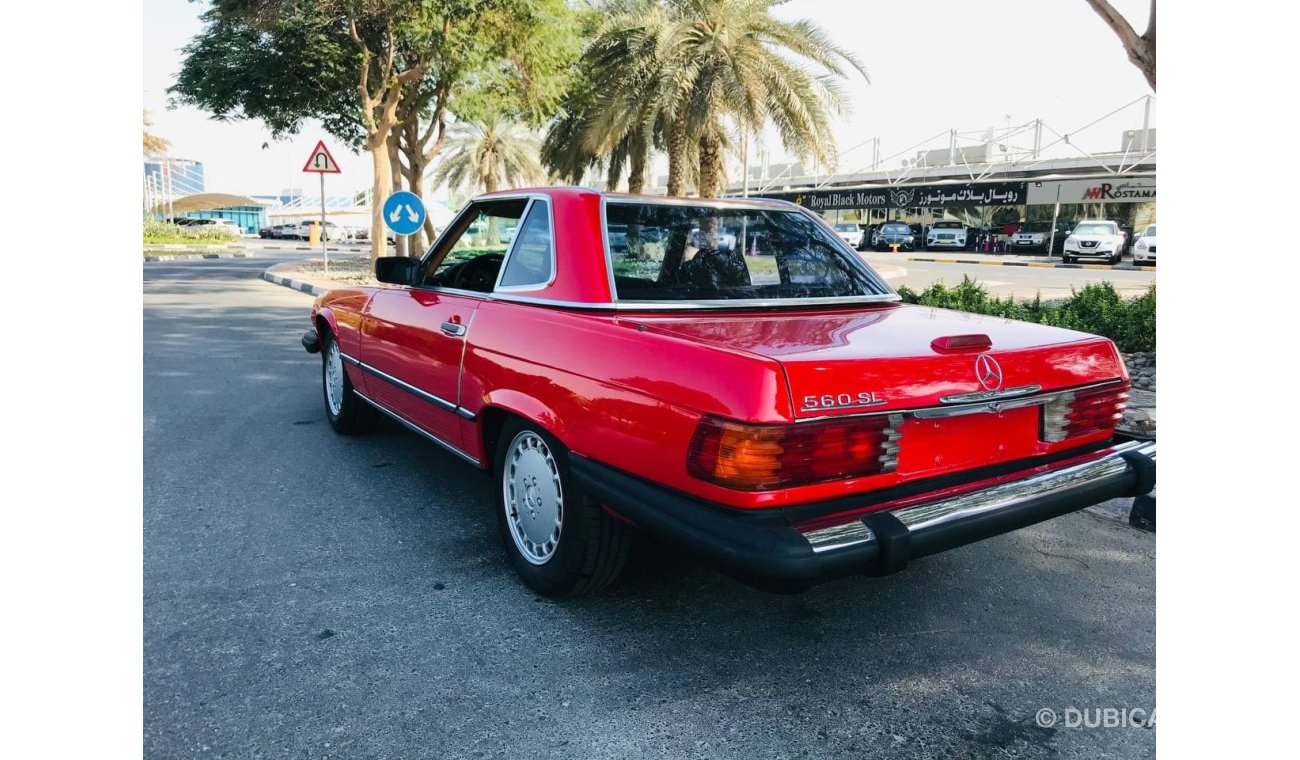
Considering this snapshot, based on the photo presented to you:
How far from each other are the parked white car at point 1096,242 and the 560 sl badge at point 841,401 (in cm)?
3115

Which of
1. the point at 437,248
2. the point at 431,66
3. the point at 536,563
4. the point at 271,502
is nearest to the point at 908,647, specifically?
the point at 536,563

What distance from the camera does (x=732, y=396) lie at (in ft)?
7.68

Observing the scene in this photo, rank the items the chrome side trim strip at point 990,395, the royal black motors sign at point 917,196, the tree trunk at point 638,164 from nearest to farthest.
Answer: the chrome side trim strip at point 990,395 → the tree trunk at point 638,164 → the royal black motors sign at point 917,196

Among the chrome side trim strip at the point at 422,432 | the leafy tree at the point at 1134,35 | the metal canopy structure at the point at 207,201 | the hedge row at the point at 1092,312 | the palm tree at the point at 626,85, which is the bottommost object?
the chrome side trim strip at the point at 422,432

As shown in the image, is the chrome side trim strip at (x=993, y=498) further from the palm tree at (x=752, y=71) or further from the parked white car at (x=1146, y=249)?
the parked white car at (x=1146, y=249)

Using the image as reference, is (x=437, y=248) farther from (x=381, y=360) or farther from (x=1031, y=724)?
(x=1031, y=724)

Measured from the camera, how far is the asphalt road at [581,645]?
2412 mm

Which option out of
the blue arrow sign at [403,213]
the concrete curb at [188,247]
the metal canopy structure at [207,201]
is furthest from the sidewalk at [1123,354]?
the metal canopy structure at [207,201]

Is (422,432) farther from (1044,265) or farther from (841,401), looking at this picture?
(1044,265)

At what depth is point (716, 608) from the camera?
322 cm

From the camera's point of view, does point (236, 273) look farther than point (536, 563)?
Yes

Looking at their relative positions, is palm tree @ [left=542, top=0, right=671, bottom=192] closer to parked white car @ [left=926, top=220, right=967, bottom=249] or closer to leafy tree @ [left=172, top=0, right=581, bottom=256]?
leafy tree @ [left=172, top=0, right=581, bottom=256]

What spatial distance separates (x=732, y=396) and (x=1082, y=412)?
1.50 m

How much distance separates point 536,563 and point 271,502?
180 centimetres
